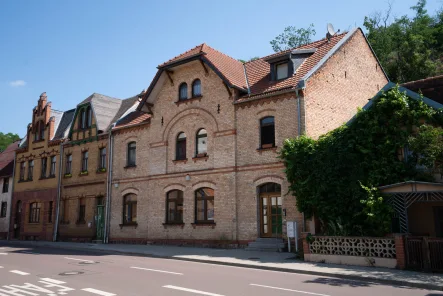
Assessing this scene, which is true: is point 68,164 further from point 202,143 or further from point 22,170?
point 202,143

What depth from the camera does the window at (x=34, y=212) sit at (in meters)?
31.8

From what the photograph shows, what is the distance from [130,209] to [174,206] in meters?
3.98

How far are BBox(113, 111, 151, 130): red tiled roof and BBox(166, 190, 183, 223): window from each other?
5.28 m

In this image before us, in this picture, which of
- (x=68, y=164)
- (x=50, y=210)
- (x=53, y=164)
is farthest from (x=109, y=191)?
(x=53, y=164)

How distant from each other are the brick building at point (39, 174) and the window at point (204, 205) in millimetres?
13888

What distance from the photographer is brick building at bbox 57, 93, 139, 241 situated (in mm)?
27297

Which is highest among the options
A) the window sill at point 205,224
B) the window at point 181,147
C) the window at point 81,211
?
the window at point 181,147

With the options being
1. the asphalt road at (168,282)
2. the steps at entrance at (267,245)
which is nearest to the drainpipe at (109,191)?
the steps at entrance at (267,245)

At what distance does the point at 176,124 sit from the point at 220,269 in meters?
11.9

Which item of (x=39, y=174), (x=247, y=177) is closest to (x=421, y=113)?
(x=247, y=177)

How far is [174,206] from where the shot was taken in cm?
2322

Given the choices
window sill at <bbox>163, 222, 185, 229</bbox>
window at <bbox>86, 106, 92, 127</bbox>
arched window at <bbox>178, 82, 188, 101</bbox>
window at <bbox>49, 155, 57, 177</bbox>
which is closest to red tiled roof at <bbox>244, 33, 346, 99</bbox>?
arched window at <bbox>178, 82, 188, 101</bbox>

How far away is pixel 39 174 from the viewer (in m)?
32.4

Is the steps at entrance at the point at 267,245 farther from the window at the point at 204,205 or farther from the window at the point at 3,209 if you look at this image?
the window at the point at 3,209
